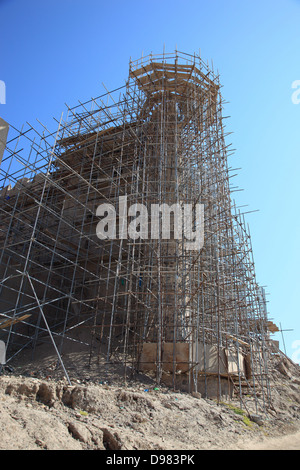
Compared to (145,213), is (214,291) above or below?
below

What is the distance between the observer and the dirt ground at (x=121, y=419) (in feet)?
18.5

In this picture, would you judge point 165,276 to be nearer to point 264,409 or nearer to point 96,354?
point 96,354

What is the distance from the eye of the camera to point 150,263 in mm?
12570

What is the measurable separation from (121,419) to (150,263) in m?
6.22

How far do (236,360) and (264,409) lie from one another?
5.14 ft

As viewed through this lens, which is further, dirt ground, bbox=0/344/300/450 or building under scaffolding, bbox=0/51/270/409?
building under scaffolding, bbox=0/51/270/409

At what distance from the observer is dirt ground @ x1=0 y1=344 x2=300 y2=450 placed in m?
5.64

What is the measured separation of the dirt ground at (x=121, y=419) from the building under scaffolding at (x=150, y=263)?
3.14 feet

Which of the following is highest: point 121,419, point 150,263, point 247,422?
point 150,263

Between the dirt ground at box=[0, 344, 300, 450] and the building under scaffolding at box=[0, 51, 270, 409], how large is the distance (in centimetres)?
96

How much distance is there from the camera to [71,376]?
9.86 m

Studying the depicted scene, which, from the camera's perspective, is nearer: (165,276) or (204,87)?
(165,276)
